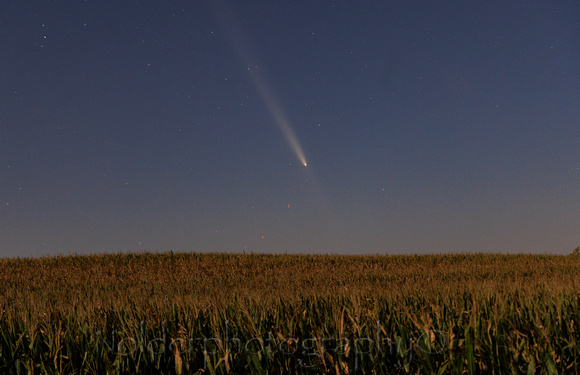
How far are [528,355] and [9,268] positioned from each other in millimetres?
18917

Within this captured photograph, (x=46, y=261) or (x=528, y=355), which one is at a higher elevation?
(x=46, y=261)

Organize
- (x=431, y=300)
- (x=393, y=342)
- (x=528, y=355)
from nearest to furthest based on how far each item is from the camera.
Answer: (x=528, y=355)
(x=393, y=342)
(x=431, y=300)

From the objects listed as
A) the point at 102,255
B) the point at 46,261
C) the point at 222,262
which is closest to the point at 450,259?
the point at 222,262

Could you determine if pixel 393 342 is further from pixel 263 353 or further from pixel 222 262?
pixel 222 262

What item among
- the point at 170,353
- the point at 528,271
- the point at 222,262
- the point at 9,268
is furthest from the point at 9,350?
the point at 9,268

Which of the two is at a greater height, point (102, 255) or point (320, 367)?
point (102, 255)

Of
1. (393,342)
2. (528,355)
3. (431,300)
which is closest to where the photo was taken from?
(528,355)

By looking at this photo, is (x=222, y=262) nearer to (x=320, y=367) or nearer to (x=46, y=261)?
(x=46, y=261)

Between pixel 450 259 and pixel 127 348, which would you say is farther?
pixel 450 259

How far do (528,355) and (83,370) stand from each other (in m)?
2.38

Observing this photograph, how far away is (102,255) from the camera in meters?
19.2

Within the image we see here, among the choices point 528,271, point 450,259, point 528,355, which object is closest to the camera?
point 528,355

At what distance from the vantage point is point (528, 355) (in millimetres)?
2205

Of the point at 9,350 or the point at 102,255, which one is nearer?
the point at 9,350
